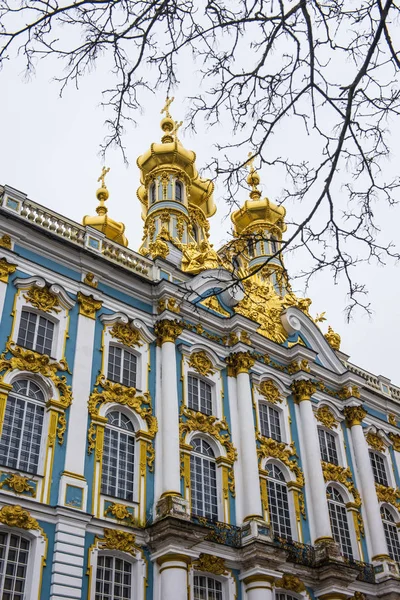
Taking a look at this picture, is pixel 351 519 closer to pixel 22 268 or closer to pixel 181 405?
pixel 181 405

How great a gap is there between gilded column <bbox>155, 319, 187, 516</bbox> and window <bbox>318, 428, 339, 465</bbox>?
20.4ft

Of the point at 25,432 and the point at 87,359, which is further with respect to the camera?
the point at 87,359

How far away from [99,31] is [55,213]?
44.0 feet

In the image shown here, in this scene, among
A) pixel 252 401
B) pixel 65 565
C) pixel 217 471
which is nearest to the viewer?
pixel 65 565

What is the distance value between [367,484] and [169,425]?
7.91m

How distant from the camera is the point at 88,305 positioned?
62.5ft

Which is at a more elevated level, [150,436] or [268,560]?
[150,436]

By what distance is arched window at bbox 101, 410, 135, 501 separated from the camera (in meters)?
17.0

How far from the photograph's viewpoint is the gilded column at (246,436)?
18844 mm

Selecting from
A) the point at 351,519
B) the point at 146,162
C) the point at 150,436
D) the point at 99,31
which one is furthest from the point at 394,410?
the point at 99,31

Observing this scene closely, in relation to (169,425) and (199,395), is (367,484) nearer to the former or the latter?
(199,395)

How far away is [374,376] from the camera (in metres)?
27.6

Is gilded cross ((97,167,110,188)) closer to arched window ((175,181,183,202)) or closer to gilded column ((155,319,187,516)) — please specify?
arched window ((175,181,183,202))

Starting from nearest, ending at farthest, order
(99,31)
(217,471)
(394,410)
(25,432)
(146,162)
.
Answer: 1. (99,31)
2. (25,432)
3. (217,471)
4. (394,410)
5. (146,162)
